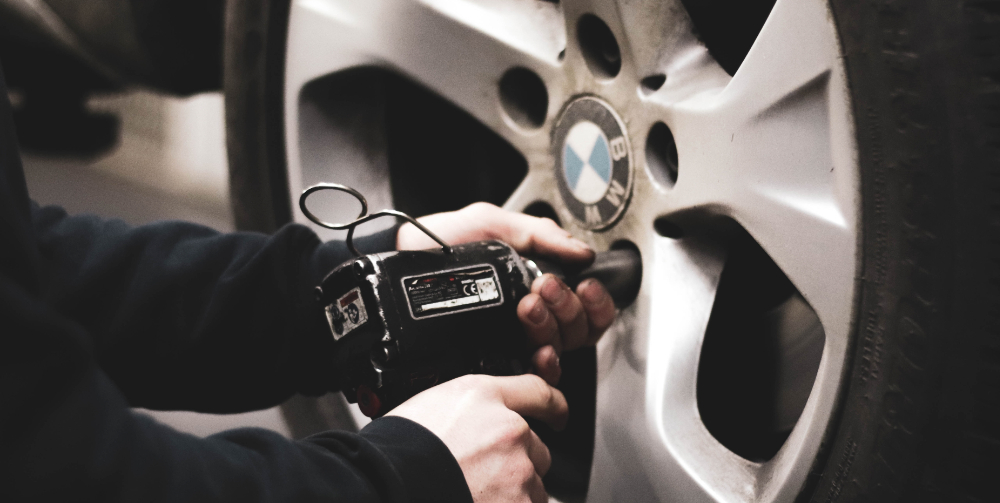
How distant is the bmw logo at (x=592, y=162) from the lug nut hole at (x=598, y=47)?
37 millimetres

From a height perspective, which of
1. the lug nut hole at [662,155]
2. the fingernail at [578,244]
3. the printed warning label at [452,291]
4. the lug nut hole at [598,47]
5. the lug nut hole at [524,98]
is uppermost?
the lug nut hole at [598,47]

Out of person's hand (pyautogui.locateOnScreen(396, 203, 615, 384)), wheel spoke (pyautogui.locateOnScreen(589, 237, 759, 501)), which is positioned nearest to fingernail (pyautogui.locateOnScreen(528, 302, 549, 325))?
person's hand (pyautogui.locateOnScreen(396, 203, 615, 384))

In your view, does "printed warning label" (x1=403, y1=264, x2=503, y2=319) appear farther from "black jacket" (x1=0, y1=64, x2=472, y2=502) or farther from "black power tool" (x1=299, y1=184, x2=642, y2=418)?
"black jacket" (x1=0, y1=64, x2=472, y2=502)

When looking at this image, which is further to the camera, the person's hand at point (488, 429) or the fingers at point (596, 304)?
the fingers at point (596, 304)

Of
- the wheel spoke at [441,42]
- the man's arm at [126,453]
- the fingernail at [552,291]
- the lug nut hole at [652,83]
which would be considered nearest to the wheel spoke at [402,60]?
the wheel spoke at [441,42]

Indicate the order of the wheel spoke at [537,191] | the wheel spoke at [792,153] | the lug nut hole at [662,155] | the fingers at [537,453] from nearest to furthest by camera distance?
the wheel spoke at [792,153] → the fingers at [537,453] → the lug nut hole at [662,155] → the wheel spoke at [537,191]

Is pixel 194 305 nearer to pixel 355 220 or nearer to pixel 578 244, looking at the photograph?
pixel 355 220

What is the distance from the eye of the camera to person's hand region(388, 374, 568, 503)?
0.58 meters

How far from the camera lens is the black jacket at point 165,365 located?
0.41 metres

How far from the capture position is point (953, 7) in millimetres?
447

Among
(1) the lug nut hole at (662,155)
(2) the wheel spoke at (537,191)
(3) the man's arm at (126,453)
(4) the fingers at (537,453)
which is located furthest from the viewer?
(2) the wheel spoke at (537,191)

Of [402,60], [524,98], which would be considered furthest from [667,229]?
[402,60]

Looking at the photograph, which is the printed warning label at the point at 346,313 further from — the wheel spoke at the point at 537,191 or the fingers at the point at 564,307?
the wheel spoke at the point at 537,191

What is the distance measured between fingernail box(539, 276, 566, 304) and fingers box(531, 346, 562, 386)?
47 mm
